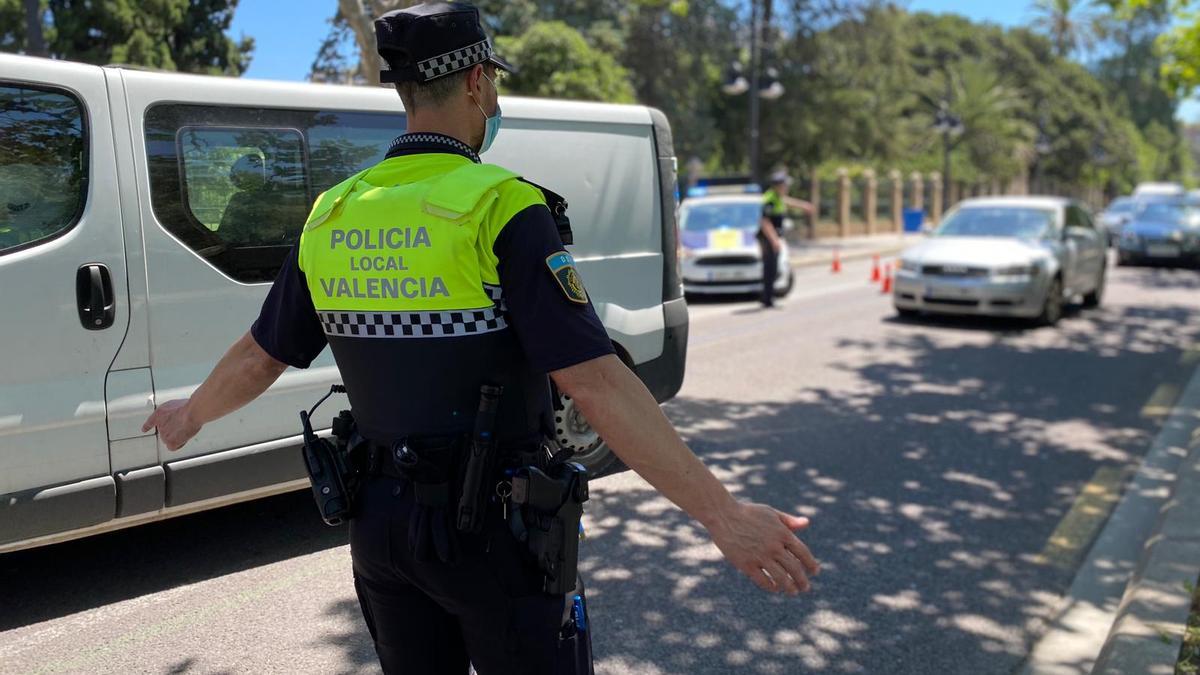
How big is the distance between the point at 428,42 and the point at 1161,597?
Answer: 12.1 ft

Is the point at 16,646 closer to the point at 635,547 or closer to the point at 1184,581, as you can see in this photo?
the point at 635,547

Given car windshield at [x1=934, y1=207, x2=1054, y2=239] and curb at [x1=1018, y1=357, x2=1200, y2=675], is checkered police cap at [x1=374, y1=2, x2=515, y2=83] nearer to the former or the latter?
curb at [x1=1018, y1=357, x2=1200, y2=675]

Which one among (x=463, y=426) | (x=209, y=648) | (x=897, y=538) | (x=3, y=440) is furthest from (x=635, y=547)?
(x=463, y=426)

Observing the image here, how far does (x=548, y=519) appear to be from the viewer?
1756 mm

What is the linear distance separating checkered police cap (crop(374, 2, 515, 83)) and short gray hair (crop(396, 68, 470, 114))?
0.05ft

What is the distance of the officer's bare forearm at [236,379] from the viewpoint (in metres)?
2.11

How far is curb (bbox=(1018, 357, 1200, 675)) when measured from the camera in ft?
11.8

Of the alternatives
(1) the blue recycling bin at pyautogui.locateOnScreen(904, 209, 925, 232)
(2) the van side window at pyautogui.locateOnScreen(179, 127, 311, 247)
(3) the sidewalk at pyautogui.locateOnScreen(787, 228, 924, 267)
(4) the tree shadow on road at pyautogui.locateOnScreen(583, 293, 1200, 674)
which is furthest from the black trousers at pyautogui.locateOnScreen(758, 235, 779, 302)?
(1) the blue recycling bin at pyautogui.locateOnScreen(904, 209, 925, 232)

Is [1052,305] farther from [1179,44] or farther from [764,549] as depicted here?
[764,549]

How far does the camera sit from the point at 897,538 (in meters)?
4.89

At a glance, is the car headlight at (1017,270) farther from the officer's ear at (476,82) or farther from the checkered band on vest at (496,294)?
the checkered band on vest at (496,294)

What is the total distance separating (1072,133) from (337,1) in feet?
201

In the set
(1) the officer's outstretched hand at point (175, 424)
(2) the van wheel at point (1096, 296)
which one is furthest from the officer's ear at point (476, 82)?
(2) the van wheel at point (1096, 296)

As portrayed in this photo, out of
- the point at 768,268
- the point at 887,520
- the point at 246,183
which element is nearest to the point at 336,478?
the point at 246,183
